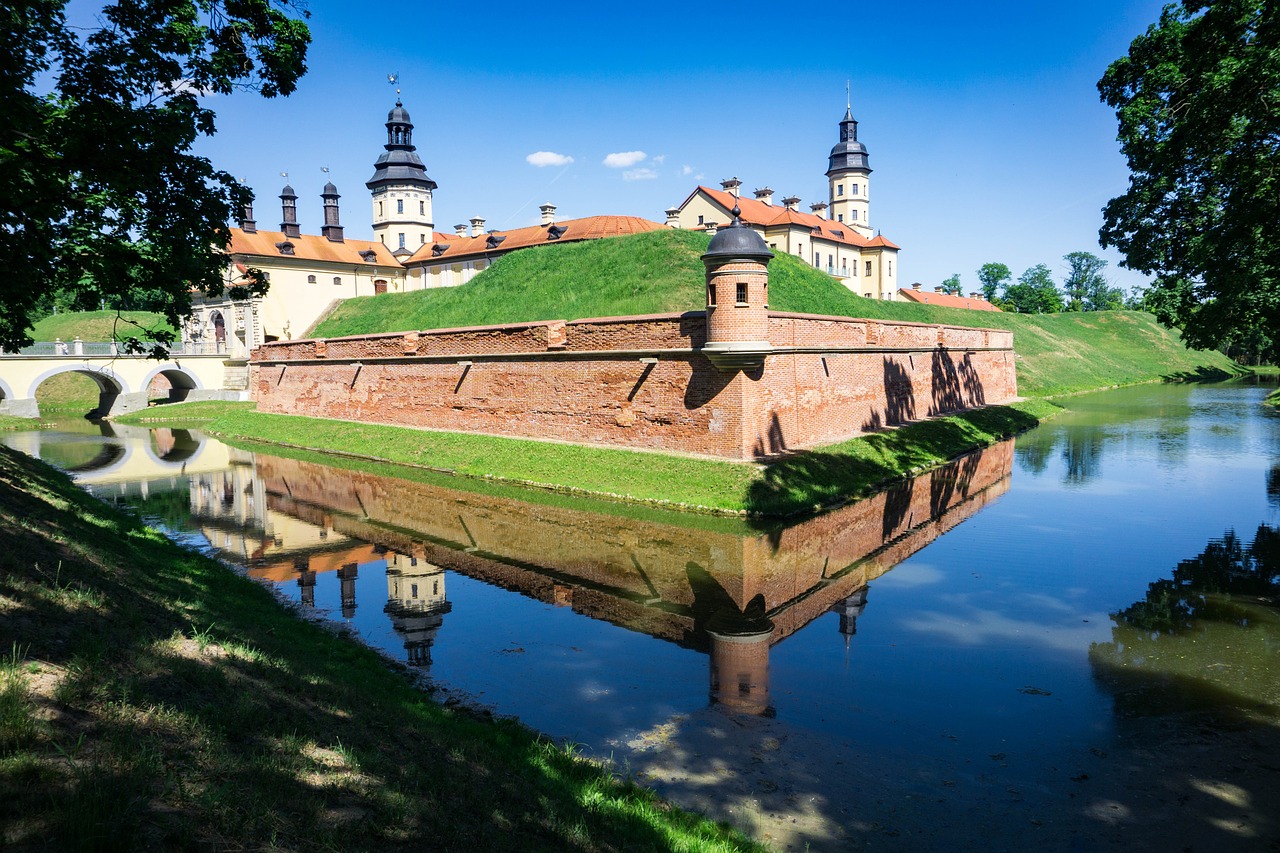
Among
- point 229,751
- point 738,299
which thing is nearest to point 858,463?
point 738,299

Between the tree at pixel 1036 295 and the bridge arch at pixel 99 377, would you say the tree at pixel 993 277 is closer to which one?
the tree at pixel 1036 295

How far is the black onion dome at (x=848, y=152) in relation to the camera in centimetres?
7100

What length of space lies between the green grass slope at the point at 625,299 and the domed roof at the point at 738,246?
9746mm

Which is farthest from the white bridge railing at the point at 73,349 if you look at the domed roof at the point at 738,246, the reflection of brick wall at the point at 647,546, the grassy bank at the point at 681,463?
the domed roof at the point at 738,246

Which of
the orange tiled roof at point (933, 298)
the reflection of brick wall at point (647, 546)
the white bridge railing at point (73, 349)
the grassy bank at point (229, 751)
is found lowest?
the reflection of brick wall at point (647, 546)

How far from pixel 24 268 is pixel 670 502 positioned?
10.4 m

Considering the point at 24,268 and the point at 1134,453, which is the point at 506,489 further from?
the point at 1134,453

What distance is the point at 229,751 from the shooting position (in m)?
3.76

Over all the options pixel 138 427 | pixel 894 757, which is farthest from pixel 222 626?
pixel 138 427

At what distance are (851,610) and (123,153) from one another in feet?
33.2

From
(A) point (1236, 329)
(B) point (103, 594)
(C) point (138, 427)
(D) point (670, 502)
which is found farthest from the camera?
(C) point (138, 427)

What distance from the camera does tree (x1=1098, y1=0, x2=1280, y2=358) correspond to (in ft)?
30.2

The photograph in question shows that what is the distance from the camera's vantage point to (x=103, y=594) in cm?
552

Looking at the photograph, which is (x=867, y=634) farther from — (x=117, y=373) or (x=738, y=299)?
(x=117, y=373)
